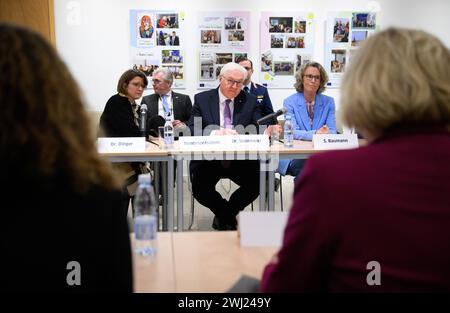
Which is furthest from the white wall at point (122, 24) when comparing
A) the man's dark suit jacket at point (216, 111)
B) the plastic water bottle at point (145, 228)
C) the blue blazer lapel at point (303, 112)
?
the plastic water bottle at point (145, 228)

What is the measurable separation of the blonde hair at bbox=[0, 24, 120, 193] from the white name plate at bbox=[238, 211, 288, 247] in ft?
2.37

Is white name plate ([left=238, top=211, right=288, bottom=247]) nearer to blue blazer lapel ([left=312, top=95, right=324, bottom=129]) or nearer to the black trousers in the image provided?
the black trousers

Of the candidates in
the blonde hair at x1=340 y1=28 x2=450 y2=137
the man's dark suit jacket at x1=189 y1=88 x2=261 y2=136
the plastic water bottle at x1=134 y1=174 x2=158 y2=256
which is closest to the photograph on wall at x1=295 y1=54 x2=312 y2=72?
the man's dark suit jacket at x1=189 y1=88 x2=261 y2=136

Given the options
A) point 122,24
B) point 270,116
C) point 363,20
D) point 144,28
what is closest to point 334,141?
point 270,116

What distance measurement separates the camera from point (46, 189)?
38.5 inches

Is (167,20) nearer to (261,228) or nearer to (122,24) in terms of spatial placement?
(122,24)

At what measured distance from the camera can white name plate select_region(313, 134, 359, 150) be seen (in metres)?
3.62

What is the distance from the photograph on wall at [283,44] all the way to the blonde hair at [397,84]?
4833 millimetres

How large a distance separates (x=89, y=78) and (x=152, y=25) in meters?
0.99

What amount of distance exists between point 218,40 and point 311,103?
6.35 ft

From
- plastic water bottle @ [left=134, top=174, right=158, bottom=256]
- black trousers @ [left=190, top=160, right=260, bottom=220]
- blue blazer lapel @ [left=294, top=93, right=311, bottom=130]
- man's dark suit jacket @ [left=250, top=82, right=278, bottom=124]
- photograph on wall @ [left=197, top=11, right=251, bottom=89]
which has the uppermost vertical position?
photograph on wall @ [left=197, top=11, right=251, bottom=89]

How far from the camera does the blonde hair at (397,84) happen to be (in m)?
1.07
